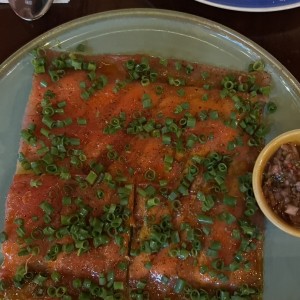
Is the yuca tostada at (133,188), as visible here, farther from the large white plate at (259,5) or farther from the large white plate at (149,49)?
the large white plate at (259,5)

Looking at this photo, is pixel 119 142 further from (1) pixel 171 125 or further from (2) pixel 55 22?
(2) pixel 55 22

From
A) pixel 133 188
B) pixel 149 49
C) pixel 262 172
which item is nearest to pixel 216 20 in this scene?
pixel 149 49

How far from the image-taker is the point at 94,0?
91.1 inches

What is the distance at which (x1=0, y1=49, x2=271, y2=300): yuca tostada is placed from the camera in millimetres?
1966

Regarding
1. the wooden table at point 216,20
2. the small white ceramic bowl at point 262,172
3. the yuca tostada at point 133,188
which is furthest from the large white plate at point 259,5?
the small white ceramic bowl at point 262,172

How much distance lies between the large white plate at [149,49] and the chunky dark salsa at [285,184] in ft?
0.51

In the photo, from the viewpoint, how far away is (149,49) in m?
2.18

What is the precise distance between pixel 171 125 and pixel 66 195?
51 cm

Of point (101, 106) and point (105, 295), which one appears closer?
point (105, 295)

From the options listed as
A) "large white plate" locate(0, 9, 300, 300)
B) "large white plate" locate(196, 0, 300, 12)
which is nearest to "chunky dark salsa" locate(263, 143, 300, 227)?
"large white plate" locate(0, 9, 300, 300)

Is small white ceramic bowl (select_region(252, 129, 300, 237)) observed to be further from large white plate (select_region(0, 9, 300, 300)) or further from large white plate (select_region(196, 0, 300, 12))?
large white plate (select_region(196, 0, 300, 12))

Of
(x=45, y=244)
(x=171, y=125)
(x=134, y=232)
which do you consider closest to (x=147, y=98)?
(x=171, y=125)

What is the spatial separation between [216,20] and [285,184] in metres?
0.85

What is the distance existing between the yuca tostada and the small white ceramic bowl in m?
0.09
